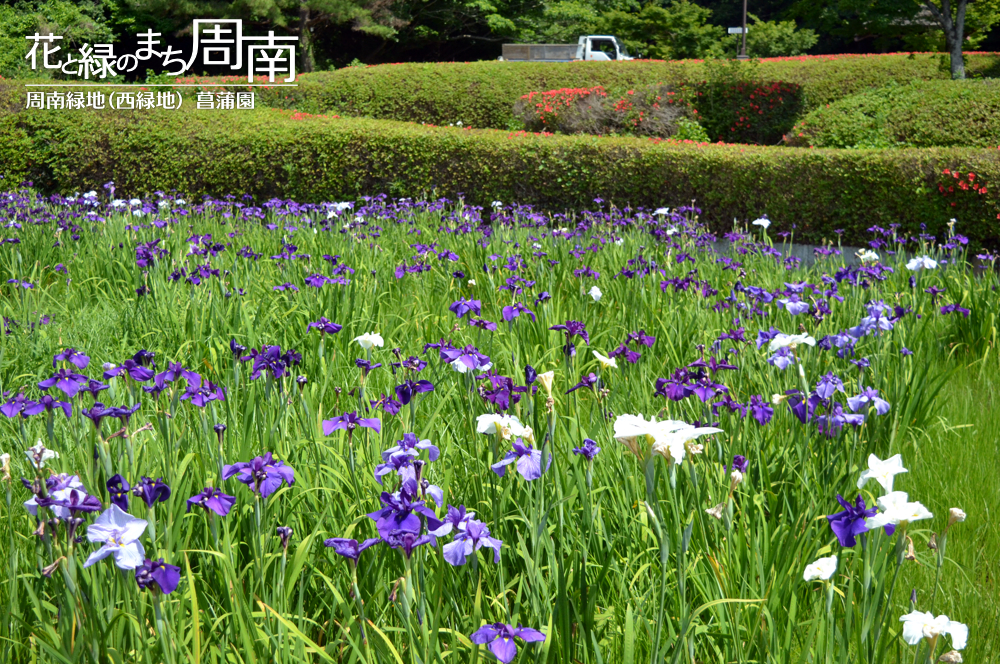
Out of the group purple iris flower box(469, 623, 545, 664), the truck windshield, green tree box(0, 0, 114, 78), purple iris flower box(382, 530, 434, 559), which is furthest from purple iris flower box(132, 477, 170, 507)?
the truck windshield

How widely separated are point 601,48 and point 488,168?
71.6 feet

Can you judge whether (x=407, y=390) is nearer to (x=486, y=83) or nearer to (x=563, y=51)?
(x=486, y=83)

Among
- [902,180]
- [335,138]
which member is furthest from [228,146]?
[902,180]

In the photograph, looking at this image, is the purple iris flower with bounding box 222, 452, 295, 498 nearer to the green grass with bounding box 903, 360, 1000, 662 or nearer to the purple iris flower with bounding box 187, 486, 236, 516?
the purple iris flower with bounding box 187, 486, 236, 516

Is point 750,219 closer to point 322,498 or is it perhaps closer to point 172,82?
point 322,498

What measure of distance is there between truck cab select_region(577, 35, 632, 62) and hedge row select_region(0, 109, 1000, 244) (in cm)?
1870

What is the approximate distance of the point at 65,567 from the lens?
1.24m

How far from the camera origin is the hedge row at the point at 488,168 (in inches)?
259

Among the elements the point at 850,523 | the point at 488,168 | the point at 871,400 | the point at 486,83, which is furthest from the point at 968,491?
the point at 486,83

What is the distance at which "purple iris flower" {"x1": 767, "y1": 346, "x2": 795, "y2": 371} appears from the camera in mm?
2186

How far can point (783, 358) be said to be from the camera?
2.20 metres

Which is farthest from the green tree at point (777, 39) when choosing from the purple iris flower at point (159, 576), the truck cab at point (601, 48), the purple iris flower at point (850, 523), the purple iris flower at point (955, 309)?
the purple iris flower at point (159, 576)

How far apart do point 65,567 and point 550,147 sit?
744 cm

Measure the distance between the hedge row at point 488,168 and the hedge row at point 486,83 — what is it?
653 cm
